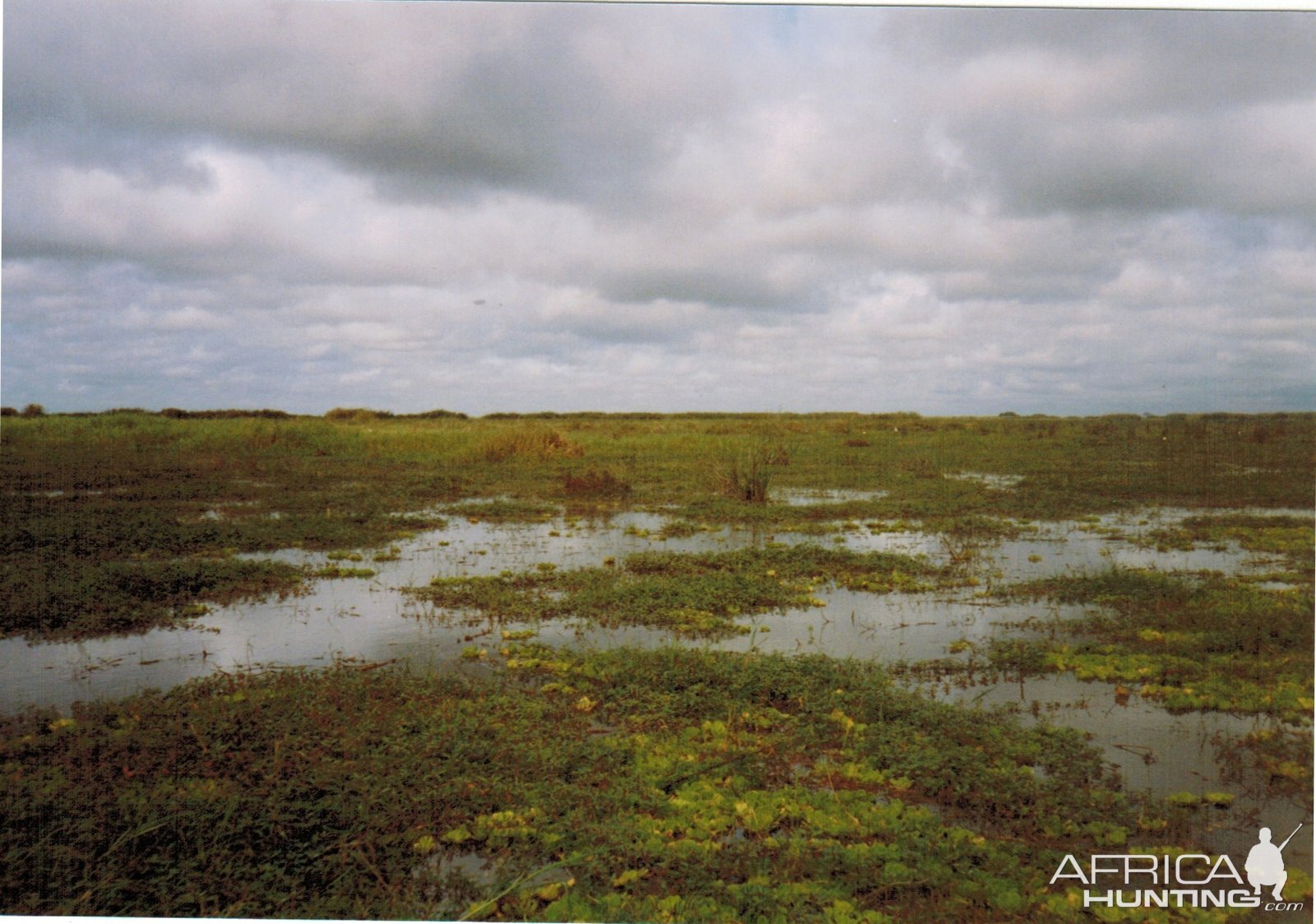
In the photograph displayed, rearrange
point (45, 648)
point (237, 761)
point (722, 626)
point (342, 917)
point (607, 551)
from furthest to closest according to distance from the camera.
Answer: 1. point (607, 551)
2. point (722, 626)
3. point (45, 648)
4. point (237, 761)
5. point (342, 917)

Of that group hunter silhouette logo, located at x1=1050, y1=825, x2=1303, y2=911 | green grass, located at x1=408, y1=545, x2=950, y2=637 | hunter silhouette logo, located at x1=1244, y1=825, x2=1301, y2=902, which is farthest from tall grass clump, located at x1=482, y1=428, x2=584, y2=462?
hunter silhouette logo, located at x1=1244, y1=825, x2=1301, y2=902

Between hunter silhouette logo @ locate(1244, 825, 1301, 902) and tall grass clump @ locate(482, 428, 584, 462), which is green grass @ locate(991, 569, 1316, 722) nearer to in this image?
hunter silhouette logo @ locate(1244, 825, 1301, 902)

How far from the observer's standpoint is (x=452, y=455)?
2277 cm

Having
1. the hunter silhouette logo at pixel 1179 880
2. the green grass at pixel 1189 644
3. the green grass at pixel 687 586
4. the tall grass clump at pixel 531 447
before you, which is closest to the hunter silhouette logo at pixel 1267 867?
the hunter silhouette logo at pixel 1179 880

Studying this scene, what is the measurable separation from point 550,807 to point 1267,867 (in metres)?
3.36

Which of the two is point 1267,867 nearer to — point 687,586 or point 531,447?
point 687,586

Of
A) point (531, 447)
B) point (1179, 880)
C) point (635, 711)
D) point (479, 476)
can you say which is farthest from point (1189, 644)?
point (531, 447)

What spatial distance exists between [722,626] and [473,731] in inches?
108

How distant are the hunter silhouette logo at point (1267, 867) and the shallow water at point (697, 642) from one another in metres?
0.10

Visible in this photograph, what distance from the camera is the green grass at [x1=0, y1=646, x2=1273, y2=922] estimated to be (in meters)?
3.37

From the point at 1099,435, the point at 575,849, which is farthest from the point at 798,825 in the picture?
the point at 1099,435

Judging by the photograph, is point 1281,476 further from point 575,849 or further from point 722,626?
point 575,849

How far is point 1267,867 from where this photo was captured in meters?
3.62

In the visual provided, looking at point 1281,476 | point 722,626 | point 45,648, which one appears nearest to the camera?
point 45,648
